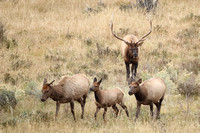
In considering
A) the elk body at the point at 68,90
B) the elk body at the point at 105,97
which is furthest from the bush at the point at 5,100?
the elk body at the point at 105,97

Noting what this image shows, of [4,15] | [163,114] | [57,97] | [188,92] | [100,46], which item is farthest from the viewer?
[4,15]

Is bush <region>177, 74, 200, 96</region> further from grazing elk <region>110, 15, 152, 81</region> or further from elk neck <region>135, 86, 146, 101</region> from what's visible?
grazing elk <region>110, 15, 152, 81</region>

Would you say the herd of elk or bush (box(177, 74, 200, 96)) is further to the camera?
bush (box(177, 74, 200, 96))

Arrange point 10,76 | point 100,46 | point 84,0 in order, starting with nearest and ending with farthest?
point 10,76
point 100,46
point 84,0

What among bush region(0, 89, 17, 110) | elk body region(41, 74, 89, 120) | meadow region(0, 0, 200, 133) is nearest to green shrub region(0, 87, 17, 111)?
bush region(0, 89, 17, 110)

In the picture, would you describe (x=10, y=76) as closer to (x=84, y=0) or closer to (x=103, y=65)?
(x=103, y=65)

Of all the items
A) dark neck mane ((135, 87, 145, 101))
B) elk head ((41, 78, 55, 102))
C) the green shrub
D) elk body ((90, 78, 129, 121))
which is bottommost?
the green shrub

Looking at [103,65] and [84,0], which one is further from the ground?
[84,0]

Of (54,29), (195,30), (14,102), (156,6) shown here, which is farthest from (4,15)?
(14,102)

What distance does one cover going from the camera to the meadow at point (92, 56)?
31.6 ft

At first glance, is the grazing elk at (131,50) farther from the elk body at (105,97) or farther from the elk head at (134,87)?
the elk head at (134,87)

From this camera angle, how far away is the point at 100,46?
18391 millimetres

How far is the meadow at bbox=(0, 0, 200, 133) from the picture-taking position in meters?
9.62

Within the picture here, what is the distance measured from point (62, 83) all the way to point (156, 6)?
1433cm
